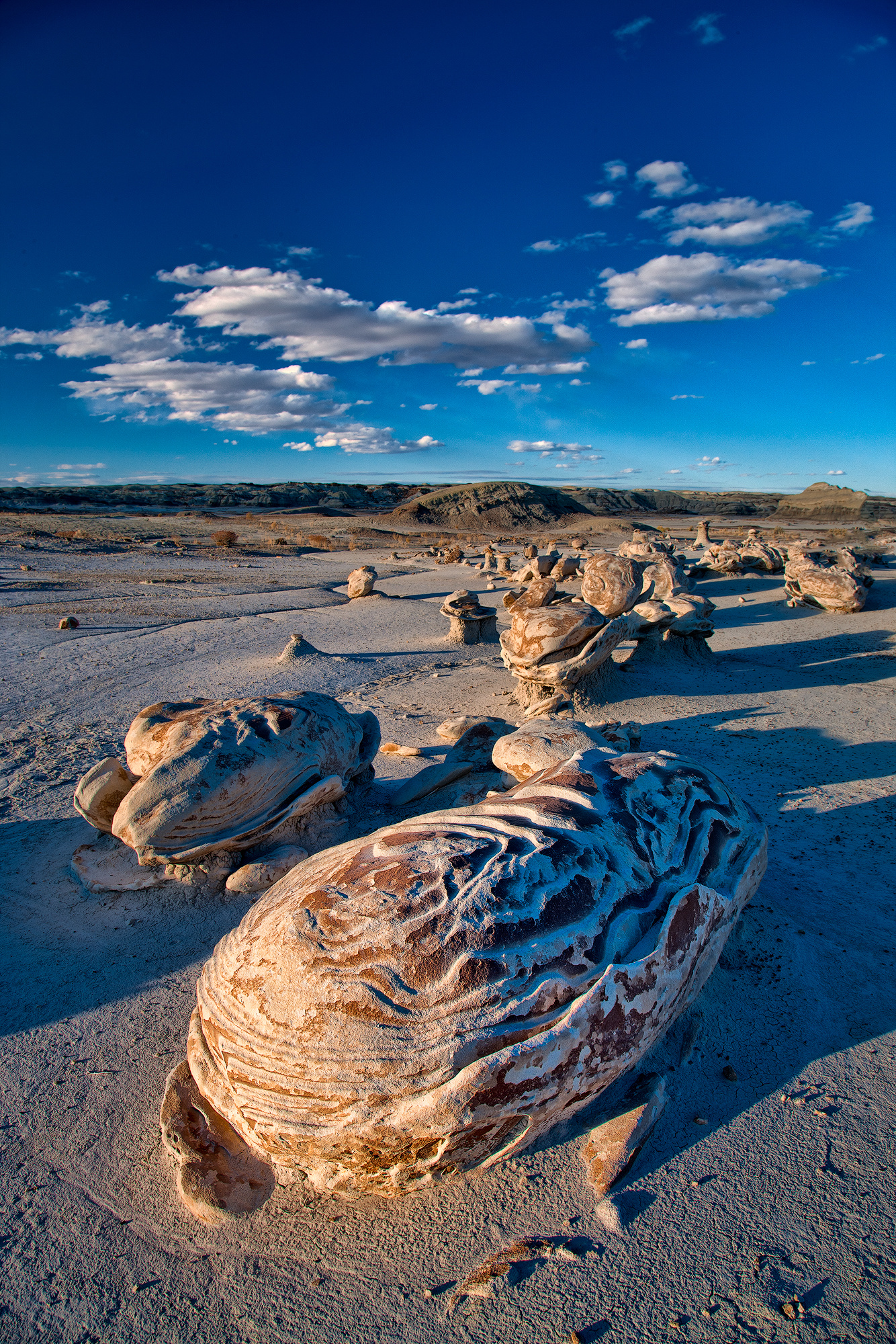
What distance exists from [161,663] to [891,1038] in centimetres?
815

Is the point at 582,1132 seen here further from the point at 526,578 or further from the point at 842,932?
the point at 526,578

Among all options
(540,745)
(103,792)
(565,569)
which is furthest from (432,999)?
(565,569)

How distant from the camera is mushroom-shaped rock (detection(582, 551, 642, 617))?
7.62 m

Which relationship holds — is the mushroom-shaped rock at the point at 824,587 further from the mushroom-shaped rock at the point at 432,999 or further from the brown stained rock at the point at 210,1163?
the brown stained rock at the point at 210,1163

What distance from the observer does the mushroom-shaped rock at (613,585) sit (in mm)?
7625

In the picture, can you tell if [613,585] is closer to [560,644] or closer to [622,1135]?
[560,644]

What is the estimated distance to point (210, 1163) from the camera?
185 centimetres

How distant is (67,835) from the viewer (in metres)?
3.99

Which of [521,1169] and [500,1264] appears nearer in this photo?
[500,1264]

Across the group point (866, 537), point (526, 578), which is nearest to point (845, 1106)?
point (526, 578)

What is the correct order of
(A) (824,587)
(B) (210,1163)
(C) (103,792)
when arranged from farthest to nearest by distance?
(A) (824,587)
(C) (103,792)
(B) (210,1163)

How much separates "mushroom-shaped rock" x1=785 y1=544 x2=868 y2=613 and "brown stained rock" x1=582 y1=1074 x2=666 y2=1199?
9960 mm

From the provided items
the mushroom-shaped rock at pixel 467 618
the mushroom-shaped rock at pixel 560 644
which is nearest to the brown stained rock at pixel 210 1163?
the mushroom-shaped rock at pixel 560 644

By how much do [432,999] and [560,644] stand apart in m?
4.67
